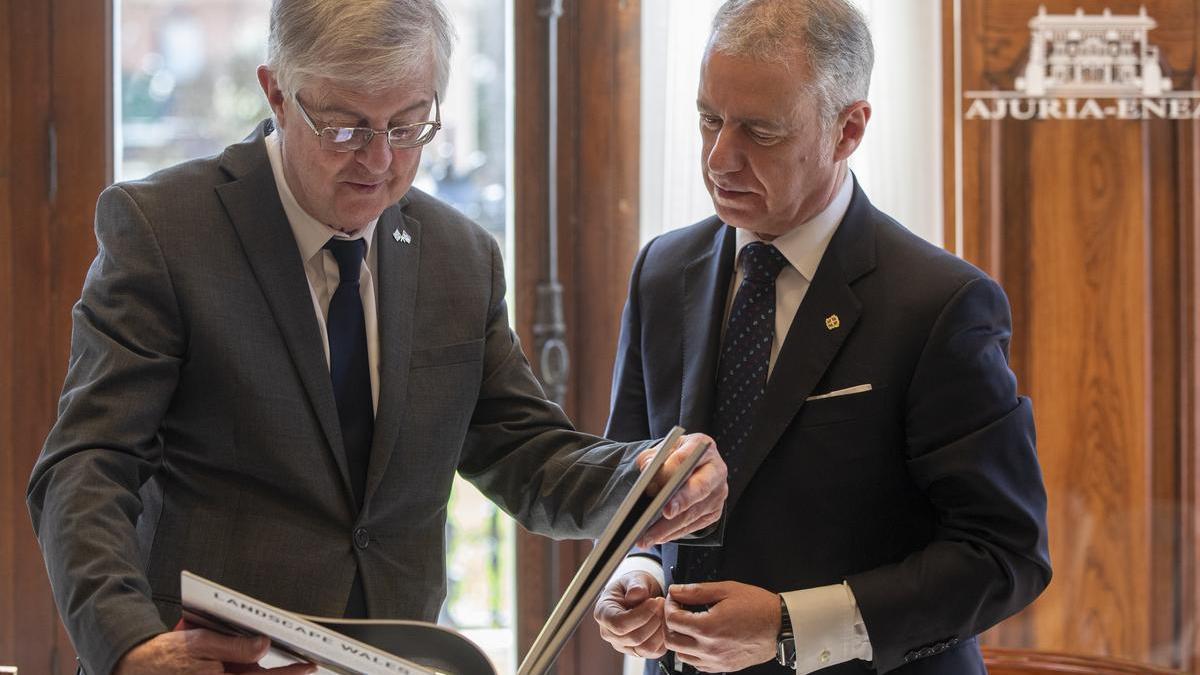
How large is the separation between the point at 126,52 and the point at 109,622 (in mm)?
2154

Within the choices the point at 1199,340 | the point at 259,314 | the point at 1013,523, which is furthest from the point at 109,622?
the point at 1199,340

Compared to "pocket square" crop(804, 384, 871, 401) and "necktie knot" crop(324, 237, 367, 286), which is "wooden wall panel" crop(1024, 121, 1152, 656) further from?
"necktie knot" crop(324, 237, 367, 286)

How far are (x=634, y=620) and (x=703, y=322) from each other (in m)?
0.46

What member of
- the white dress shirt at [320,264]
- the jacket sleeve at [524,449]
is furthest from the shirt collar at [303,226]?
the jacket sleeve at [524,449]

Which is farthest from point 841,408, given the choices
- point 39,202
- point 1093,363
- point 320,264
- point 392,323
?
point 39,202

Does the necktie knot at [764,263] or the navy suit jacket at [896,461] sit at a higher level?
the necktie knot at [764,263]

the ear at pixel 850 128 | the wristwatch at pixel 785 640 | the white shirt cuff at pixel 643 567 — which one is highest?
the ear at pixel 850 128

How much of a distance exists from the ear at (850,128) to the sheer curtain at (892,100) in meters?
1.25

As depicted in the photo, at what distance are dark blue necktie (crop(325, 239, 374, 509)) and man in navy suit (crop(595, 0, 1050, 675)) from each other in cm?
43

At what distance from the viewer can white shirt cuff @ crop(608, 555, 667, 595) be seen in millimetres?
1917

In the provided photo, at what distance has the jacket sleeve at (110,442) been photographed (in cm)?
Result: 138

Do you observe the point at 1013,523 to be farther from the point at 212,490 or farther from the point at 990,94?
the point at 990,94

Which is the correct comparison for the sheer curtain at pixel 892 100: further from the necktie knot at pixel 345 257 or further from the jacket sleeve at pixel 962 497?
the necktie knot at pixel 345 257

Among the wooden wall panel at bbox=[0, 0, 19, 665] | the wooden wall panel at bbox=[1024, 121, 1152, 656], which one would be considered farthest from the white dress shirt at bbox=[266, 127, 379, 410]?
the wooden wall panel at bbox=[1024, 121, 1152, 656]
